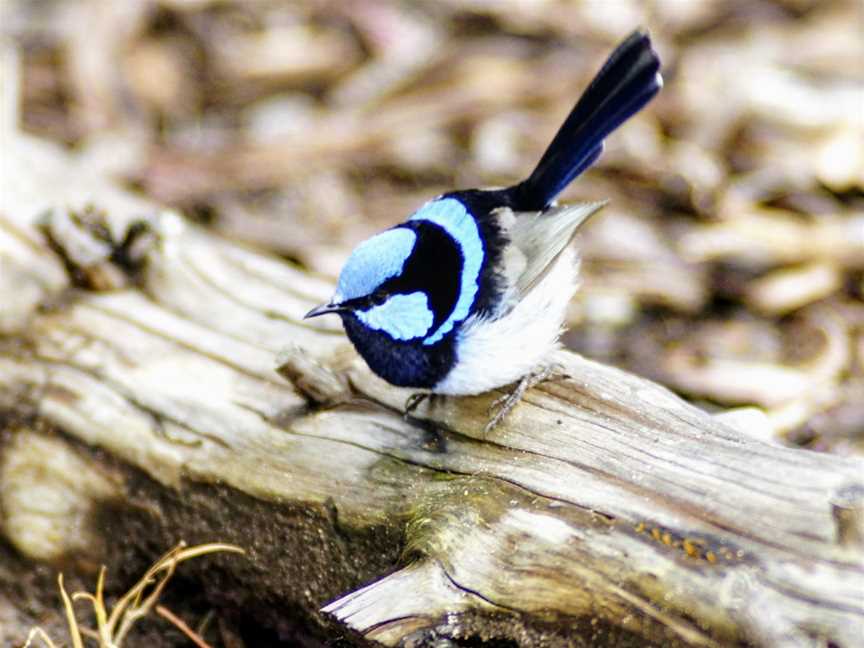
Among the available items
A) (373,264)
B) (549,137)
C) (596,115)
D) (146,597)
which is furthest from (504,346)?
(549,137)

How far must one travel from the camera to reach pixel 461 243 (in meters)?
2.92

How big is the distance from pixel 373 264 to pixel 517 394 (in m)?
0.50

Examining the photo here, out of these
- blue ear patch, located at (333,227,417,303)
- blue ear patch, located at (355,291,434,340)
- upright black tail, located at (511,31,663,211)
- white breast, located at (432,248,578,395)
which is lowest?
white breast, located at (432,248,578,395)

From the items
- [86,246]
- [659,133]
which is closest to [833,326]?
[659,133]

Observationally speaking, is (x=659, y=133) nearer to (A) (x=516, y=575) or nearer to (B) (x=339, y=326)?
(B) (x=339, y=326)

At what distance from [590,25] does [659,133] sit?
0.77 meters

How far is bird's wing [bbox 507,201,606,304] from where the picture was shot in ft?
9.43

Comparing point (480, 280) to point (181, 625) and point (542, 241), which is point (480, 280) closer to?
point (542, 241)

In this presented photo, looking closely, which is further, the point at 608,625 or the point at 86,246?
the point at 86,246

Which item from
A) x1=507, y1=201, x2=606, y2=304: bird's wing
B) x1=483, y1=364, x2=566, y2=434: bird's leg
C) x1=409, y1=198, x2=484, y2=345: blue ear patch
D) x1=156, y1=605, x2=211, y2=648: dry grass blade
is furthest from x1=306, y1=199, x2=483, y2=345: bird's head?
x1=156, y1=605, x2=211, y2=648: dry grass blade

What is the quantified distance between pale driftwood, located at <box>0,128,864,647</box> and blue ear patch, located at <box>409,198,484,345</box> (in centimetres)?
23

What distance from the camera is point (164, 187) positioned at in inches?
195

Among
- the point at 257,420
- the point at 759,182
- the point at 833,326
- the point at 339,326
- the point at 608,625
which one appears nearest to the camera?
the point at 608,625

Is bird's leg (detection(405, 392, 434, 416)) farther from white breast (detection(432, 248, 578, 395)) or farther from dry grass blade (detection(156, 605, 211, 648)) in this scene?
dry grass blade (detection(156, 605, 211, 648))
